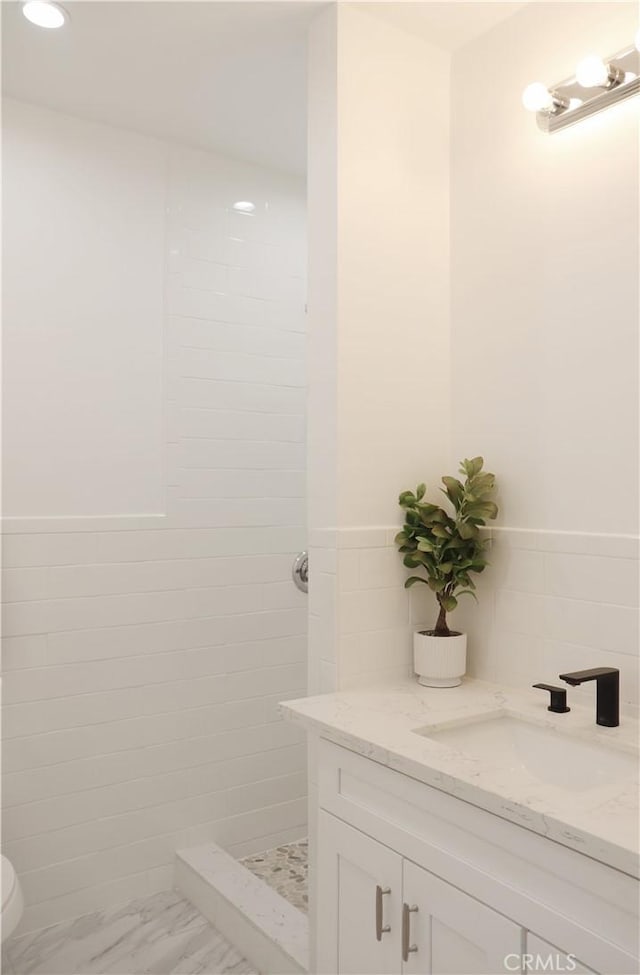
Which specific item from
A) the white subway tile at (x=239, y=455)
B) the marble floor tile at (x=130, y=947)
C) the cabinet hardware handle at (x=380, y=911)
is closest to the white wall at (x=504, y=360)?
the cabinet hardware handle at (x=380, y=911)

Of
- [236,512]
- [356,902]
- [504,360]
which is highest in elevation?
[504,360]

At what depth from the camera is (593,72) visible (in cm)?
168

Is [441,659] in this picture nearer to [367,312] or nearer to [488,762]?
[488,762]

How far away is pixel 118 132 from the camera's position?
8.60 feet

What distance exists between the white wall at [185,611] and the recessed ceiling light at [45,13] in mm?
486

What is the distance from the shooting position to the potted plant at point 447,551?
1.96 meters

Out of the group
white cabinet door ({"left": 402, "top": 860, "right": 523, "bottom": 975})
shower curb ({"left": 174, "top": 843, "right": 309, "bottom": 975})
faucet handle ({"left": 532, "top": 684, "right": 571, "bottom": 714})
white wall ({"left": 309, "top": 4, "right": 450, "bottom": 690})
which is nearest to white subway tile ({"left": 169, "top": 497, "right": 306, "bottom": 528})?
white wall ({"left": 309, "top": 4, "right": 450, "bottom": 690})

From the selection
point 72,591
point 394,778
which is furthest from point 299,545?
point 394,778

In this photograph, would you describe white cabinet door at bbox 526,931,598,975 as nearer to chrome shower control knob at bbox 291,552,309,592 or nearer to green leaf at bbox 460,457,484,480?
green leaf at bbox 460,457,484,480

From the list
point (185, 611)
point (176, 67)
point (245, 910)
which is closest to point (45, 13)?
point (176, 67)

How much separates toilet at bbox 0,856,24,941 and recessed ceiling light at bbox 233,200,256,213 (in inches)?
89.8

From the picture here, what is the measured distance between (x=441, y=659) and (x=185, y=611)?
111 cm

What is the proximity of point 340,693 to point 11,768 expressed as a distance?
1174mm

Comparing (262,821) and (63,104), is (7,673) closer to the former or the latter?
(262,821)
